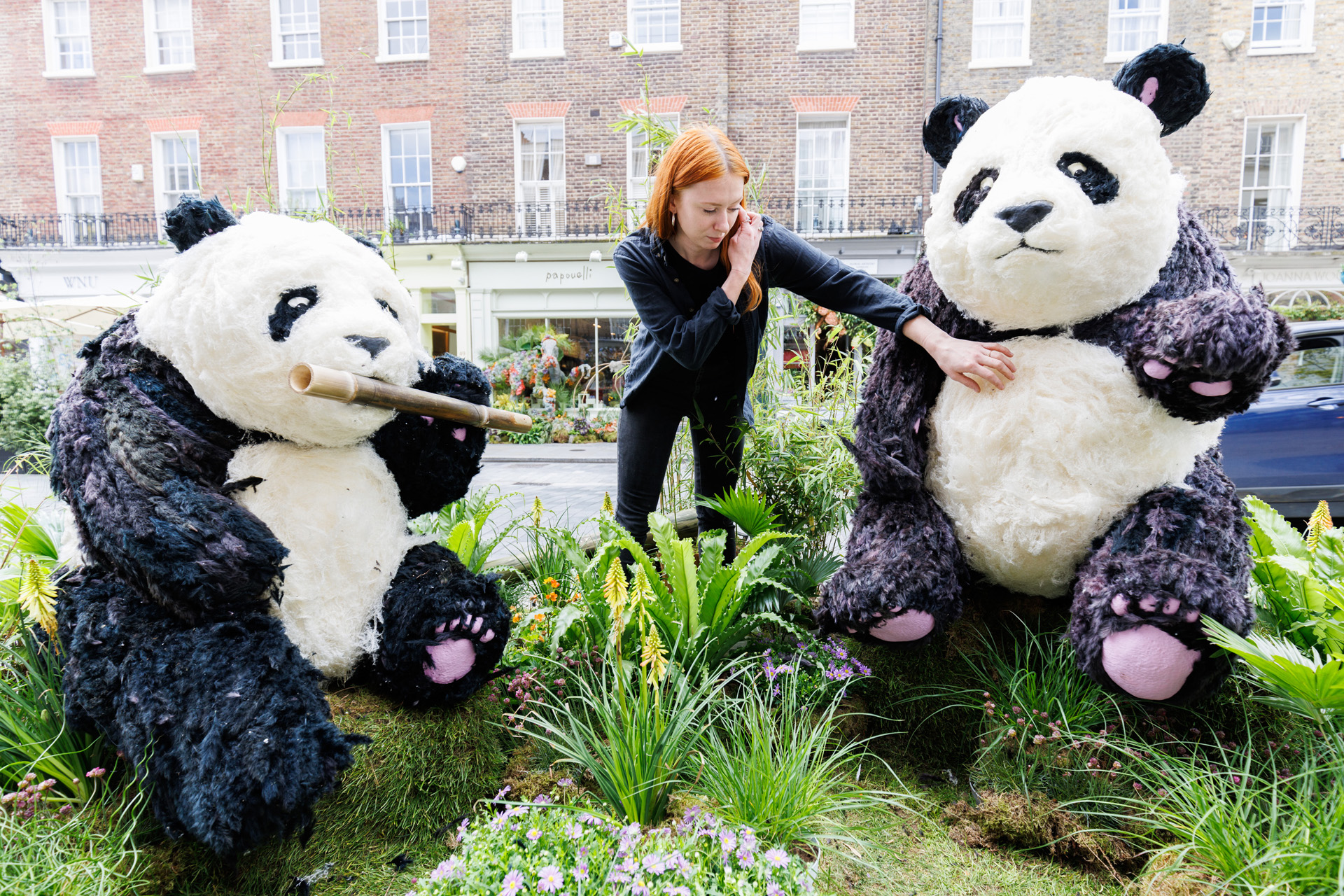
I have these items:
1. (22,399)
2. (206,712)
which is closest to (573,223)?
(22,399)

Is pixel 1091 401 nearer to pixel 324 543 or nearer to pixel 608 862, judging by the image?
pixel 608 862

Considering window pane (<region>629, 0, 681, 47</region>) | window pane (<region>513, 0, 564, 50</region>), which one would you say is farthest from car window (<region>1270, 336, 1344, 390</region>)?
window pane (<region>513, 0, 564, 50</region>)

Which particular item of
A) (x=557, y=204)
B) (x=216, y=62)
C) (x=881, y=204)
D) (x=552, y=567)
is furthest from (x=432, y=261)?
(x=552, y=567)

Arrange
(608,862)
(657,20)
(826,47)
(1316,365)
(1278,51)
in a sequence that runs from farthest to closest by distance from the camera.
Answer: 1. (657,20)
2. (826,47)
3. (1278,51)
4. (1316,365)
5. (608,862)

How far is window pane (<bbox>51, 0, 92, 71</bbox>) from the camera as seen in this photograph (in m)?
14.8

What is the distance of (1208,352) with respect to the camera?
1.57 meters

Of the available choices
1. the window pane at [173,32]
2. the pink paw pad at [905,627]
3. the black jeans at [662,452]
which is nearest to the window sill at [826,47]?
the window pane at [173,32]

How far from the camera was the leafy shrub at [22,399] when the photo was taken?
10133 millimetres

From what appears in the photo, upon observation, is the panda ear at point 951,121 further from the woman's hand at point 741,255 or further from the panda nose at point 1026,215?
the woman's hand at point 741,255

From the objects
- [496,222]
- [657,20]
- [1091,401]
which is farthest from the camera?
[496,222]

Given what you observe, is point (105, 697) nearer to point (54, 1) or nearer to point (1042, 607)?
point (1042, 607)

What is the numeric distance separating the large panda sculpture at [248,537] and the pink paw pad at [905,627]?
936 millimetres

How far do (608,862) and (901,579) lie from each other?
3.08ft

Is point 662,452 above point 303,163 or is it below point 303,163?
below
